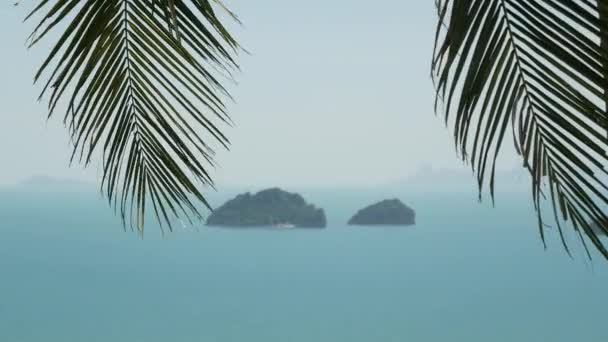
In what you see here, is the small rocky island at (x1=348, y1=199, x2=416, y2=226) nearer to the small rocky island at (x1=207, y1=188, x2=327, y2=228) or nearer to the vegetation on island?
the small rocky island at (x1=207, y1=188, x2=327, y2=228)

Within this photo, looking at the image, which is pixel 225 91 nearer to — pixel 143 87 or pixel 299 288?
pixel 143 87

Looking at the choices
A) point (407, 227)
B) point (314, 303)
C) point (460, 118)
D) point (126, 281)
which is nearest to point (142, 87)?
point (460, 118)

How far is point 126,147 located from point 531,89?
0.68 metres

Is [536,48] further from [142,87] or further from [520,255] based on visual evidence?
[520,255]

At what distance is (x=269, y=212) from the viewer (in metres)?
64.0

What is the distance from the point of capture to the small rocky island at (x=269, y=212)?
61.9 metres

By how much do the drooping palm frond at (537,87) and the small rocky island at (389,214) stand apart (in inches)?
2587

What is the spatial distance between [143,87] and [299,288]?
47567 mm

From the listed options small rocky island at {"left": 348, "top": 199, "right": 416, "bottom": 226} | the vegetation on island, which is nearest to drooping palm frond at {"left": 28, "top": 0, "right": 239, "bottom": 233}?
the vegetation on island

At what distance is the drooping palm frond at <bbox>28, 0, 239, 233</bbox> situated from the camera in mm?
1061

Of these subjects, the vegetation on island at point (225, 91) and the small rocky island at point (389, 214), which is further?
→ the small rocky island at point (389, 214)

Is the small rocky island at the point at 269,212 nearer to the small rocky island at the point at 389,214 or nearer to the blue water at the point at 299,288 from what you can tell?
the blue water at the point at 299,288

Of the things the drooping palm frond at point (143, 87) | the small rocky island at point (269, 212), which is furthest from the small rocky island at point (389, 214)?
the drooping palm frond at point (143, 87)

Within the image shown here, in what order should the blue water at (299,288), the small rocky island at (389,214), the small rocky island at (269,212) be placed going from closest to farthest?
the blue water at (299,288) < the small rocky island at (269,212) < the small rocky island at (389,214)
